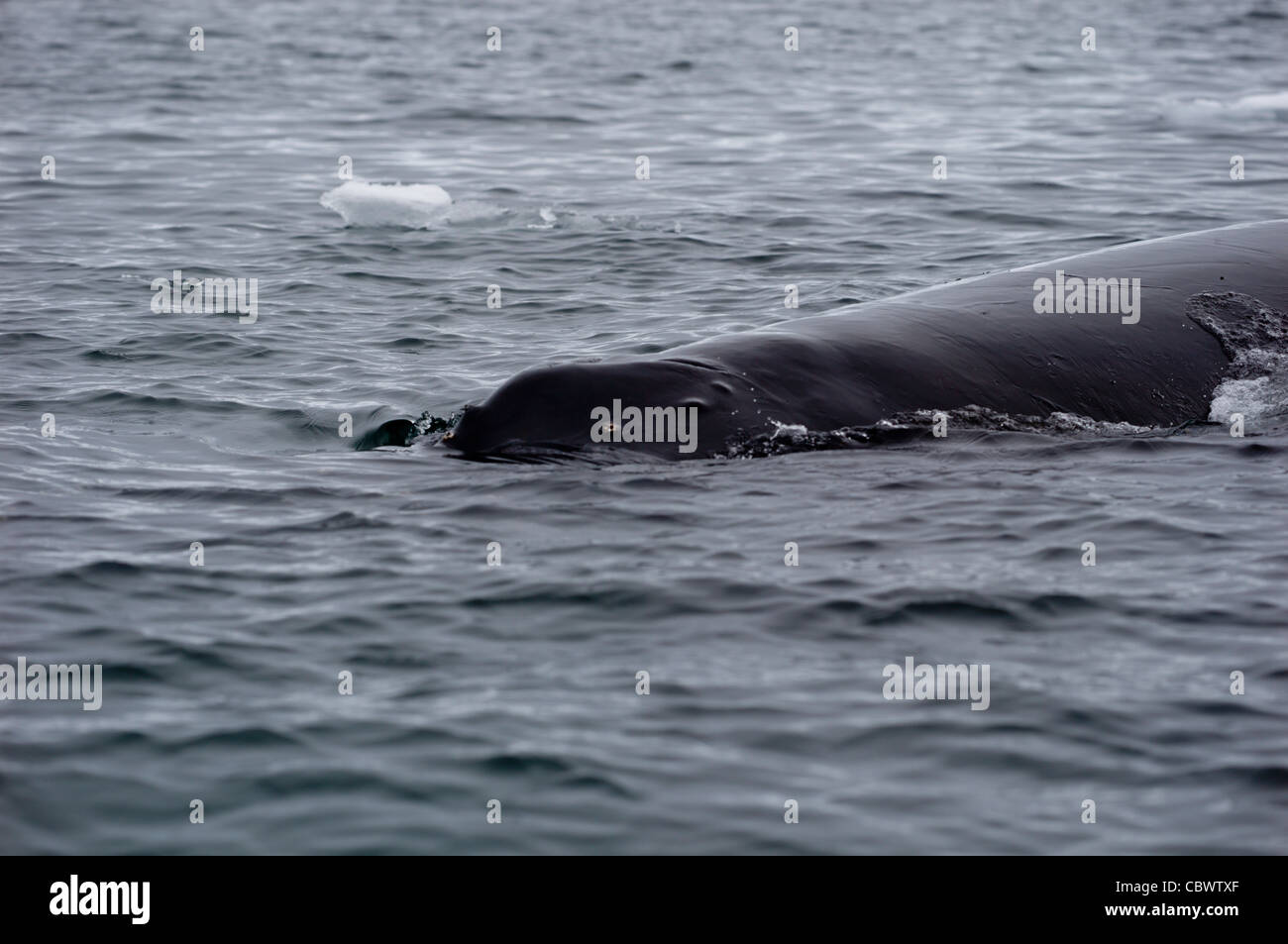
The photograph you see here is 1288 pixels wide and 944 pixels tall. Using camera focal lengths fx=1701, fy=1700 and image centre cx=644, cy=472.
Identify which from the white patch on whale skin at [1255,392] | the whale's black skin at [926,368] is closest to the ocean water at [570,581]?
the white patch on whale skin at [1255,392]

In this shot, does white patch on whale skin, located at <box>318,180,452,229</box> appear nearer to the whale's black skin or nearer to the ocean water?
the ocean water

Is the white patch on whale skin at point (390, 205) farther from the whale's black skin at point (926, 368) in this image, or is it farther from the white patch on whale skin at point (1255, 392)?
the white patch on whale skin at point (1255, 392)

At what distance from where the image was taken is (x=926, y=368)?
1032cm

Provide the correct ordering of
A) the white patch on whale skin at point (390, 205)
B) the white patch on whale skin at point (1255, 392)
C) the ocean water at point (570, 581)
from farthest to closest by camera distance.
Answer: the white patch on whale skin at point (390, 205), the white patch on whale skin at point (1255, 392), the ocean water at point (570, 581)

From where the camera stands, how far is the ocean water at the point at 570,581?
638 centimetres

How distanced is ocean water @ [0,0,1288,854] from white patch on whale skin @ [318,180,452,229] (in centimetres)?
7

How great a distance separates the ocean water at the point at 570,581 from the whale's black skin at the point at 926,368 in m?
0.25

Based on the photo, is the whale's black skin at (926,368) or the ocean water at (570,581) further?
the whale's black skin at (926,368)

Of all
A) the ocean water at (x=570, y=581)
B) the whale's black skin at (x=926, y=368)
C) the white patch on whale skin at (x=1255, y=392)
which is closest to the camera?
the ocean water at (x=570, y=581)

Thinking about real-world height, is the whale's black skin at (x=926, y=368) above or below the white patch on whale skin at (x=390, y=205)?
below

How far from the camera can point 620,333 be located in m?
14.4

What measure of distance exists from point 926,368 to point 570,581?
10.3 ft
